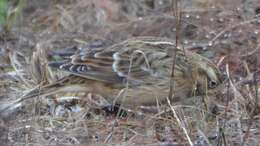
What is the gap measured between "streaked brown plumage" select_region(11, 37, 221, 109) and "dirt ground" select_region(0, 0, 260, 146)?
0.16 metres

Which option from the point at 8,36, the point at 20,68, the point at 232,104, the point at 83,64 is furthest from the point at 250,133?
the point at 8,36

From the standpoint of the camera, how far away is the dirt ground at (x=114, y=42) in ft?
22.2

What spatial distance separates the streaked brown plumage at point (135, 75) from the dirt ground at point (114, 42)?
0.16 meters

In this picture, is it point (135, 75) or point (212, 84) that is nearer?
point (212, 84)

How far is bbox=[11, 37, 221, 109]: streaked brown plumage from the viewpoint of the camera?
24.3 ft

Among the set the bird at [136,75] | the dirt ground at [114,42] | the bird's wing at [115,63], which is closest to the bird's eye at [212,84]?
the bird at [136,75]

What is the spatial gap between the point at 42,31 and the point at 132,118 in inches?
129

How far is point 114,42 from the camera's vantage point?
970 cm

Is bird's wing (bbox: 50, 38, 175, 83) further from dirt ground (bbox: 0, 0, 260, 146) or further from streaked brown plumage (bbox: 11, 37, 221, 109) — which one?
dirt ground (bbox: 0, 0, 260, 146)

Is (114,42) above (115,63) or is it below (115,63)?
above

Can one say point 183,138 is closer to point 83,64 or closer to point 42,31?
point 83,64

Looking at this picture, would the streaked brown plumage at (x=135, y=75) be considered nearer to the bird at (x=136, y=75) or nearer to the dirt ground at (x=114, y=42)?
the bird at (x=136, y=75)

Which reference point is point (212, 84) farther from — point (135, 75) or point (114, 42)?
point (114, 42)

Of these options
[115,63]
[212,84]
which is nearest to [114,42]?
[115,63]
